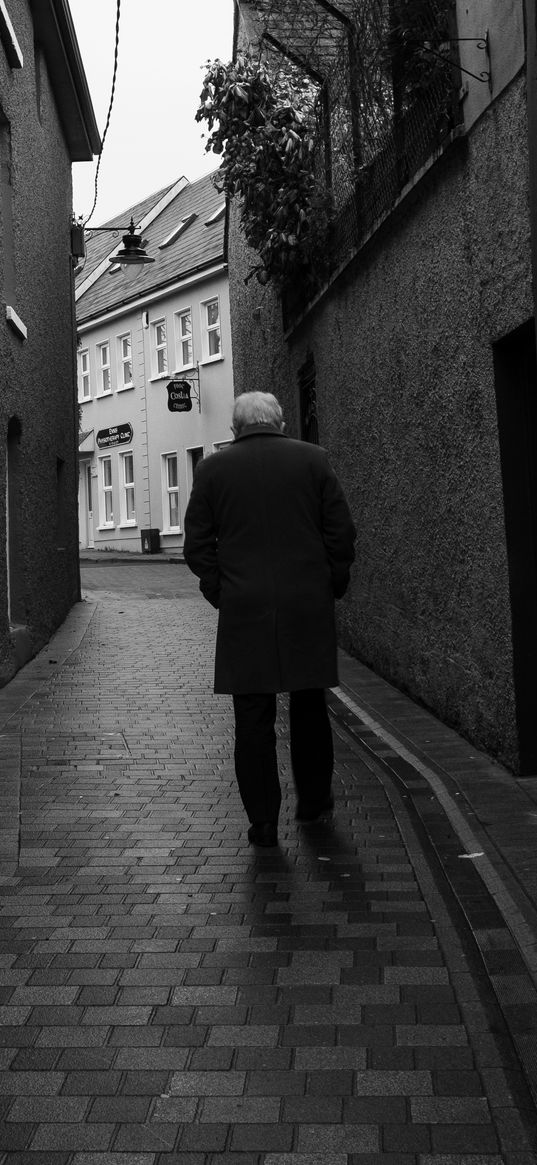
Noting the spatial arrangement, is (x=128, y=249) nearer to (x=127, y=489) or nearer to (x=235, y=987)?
(x=235, y=987)

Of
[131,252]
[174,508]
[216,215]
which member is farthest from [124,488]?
[131,252]

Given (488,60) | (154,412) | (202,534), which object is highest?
(154,412)

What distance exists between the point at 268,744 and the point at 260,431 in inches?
50.5

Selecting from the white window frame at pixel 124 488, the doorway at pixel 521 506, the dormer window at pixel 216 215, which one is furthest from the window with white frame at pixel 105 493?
the doorway at pixel 521 506

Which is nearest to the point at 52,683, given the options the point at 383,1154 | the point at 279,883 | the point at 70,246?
the point at 279,883

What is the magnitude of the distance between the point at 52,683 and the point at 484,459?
15.6 feet

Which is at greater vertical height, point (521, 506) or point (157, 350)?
point (157, 350)

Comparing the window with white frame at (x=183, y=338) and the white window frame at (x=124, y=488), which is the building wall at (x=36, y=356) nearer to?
the window with white frame at (x=183, y=338)

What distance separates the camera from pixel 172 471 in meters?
33.7

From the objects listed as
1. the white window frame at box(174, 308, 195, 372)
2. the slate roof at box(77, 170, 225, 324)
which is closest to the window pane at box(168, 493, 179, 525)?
the white window frame at box(174, 308, 195, 372)

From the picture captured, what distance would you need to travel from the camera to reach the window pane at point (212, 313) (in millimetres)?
30975

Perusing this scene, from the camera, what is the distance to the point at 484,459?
6719 millimetres

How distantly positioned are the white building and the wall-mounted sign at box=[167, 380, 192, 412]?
1.2 inches

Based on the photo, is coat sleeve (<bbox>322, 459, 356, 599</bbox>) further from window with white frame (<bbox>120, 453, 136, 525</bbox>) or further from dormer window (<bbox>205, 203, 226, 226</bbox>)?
window with white frame (<bbox>120, 453, 136, 525</bbox>)
